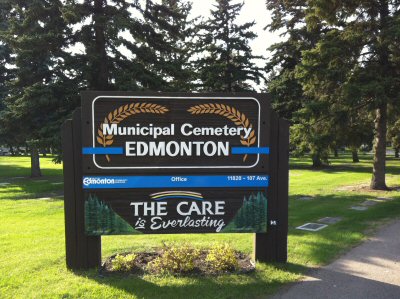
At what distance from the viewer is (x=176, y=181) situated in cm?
570

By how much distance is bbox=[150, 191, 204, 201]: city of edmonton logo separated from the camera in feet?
18.7

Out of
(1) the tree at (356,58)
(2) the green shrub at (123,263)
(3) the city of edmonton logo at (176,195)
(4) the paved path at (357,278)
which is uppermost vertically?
(1) the tree at (356,58)

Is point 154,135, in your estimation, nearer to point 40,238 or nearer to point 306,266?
point 306,266

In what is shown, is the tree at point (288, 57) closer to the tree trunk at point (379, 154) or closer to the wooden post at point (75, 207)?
the tree trunk at point (379, 154)

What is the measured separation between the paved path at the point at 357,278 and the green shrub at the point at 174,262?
1.38 m

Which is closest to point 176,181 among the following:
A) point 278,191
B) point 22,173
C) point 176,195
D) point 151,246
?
point 176,195

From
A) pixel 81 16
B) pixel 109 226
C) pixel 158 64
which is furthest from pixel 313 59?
pixel 109 226

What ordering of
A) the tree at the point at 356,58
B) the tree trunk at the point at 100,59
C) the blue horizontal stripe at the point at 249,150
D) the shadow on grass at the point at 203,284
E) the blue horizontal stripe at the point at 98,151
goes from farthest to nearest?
the tree trunk at the point at 100,59
the tree at the point at 356,58
the blue horizontal stripe at the point at 249,150
the blue horizontal stripe at the point at 98,151
the shadow on grass at the point at 203,284

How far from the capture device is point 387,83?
12828mm

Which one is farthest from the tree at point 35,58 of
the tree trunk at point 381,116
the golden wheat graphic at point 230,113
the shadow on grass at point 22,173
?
the tree trunk at point 381,116

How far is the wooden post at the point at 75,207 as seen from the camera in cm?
560

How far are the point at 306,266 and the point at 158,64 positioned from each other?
13.1 metres

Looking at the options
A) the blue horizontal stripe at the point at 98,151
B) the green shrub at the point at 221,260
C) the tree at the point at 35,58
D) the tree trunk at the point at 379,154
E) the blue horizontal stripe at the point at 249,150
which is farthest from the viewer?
the tree at the point at 35,58

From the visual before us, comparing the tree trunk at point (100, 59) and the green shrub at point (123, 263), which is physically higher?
the tree trunk at point (100, 59)
